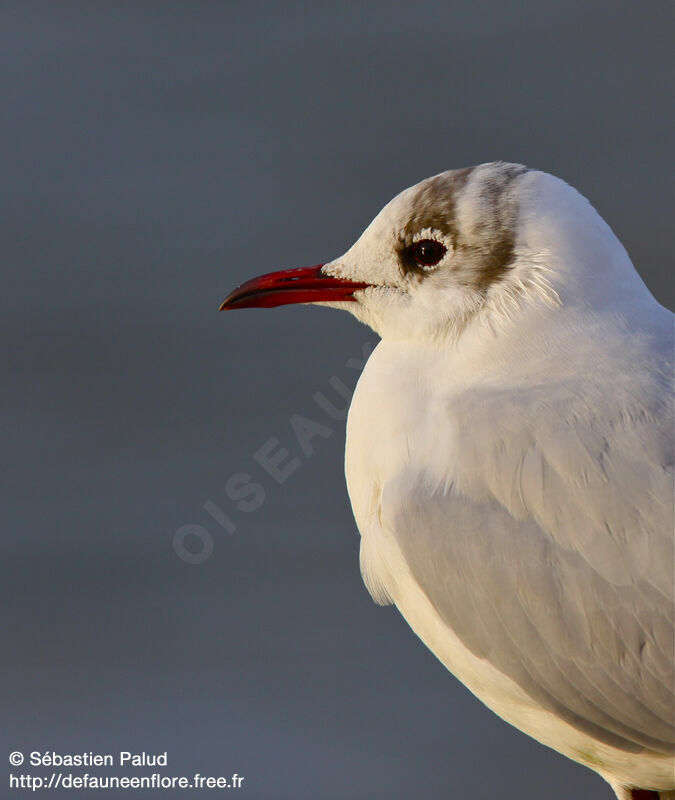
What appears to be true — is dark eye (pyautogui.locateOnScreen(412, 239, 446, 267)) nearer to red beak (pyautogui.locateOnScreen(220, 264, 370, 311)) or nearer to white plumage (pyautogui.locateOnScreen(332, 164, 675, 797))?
white plumage (pyautogui.locateOnScreen(332, 164, 675, 797))

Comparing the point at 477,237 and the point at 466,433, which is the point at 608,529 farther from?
the point at 477,237

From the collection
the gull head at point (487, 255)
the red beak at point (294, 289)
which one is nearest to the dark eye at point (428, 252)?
the gull head at point (487, 255)

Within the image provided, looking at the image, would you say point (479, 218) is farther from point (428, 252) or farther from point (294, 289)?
point (294, 289)

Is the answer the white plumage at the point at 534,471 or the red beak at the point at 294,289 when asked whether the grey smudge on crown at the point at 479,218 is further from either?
the red beak at the point at 294,289

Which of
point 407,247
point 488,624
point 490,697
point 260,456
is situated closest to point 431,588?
point 488,624

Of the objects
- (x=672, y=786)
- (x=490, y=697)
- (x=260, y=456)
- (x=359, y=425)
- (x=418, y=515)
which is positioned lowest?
(x=672, y=786)

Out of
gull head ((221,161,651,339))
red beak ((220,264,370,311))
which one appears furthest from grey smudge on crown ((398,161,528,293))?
red beak ((220,264,370,311))

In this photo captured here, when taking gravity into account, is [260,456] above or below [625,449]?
above

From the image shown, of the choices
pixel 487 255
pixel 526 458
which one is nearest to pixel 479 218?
pixel 487 255
